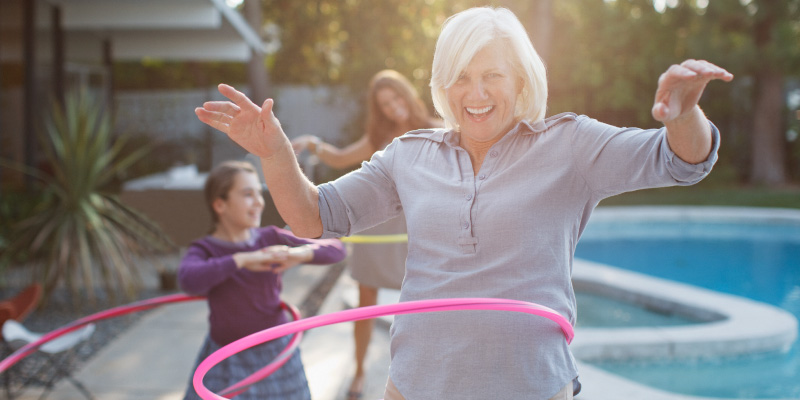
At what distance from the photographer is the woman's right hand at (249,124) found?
166 cm

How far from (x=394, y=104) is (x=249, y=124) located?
2.61 metres

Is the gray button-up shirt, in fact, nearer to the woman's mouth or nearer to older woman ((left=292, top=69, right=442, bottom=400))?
the woman's mouth

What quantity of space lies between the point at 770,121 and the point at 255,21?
11061 mm

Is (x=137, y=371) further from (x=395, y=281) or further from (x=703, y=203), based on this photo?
(x=703, y=203)

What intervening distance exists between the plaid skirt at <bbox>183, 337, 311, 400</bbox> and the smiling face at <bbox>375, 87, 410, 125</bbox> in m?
1.75

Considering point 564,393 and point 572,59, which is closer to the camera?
point 564,393

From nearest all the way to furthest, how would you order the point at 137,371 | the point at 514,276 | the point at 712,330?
the point at 514,276, the point at 137,371, the point at 712,330

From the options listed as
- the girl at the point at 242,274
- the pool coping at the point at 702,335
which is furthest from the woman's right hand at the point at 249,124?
the pool coping at the point at 702,335

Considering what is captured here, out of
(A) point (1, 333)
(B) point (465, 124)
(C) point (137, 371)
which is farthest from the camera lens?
(C) point (137, 371)

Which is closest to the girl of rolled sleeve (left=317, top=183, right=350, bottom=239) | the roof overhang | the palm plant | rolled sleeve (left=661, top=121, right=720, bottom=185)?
rolled sleeve (left=317, top=183, right=350, bottom=239)

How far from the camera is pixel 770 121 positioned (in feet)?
49.0

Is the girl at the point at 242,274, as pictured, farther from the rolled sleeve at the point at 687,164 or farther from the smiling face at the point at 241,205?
the rolled sleeve at the point at 687,164

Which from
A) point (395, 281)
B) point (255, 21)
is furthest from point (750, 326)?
point (255, 21)

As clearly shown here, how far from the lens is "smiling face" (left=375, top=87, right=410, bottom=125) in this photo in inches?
167
